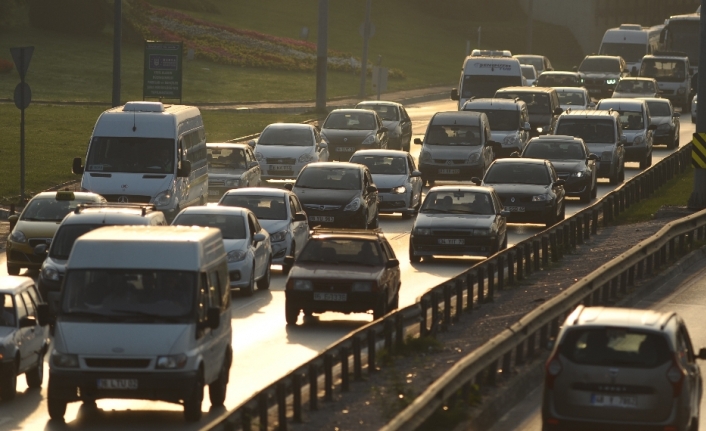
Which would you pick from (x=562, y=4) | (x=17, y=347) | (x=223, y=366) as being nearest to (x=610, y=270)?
(x=223, y=366)

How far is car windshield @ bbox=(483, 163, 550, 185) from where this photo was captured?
1344 inches

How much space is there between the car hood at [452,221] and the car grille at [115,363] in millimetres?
13900

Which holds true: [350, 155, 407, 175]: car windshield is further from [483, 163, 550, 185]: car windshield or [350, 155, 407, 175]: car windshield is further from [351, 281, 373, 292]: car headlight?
[351, 281, 373, 292]: car headlight

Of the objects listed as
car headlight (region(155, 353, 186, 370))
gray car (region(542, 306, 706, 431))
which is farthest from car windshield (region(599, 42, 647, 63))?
gray car (region(542, 306, 706, 431))

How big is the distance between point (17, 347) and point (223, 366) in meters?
2.21

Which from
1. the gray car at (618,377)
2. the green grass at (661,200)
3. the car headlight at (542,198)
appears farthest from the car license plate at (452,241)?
the gray car at (618,377)

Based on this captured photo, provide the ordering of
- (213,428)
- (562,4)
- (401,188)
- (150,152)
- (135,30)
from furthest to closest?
1. (562,4)
2. (135,30)
3. (401,188)
4. (150,152)
5. (213,428)

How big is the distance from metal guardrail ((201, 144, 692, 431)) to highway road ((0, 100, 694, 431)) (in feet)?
3.53

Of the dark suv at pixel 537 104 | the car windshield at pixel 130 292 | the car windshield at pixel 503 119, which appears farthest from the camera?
the dark suv at pixel 537 104

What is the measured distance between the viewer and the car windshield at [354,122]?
153 ft

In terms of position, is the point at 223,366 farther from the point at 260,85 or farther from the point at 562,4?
the point at 562,4

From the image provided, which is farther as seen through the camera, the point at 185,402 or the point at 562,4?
the point at 562,4

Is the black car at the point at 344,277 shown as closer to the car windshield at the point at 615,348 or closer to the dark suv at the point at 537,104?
the car windshield at the point at 615,348

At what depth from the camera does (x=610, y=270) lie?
21266 mm
